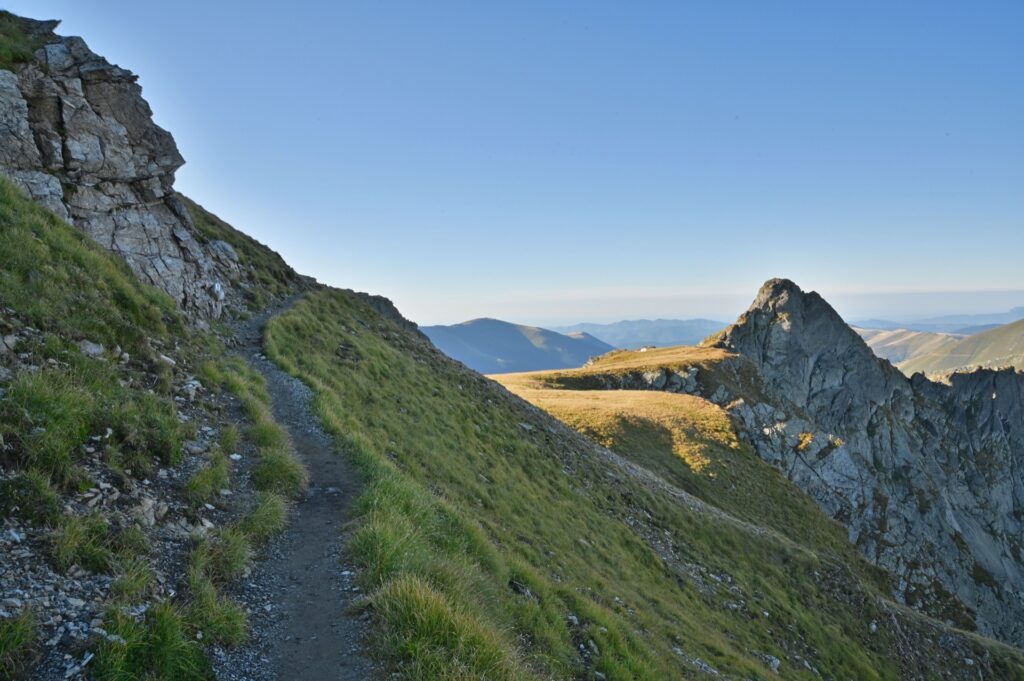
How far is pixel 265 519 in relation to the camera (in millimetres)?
10406

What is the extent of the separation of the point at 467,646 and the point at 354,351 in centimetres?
2427

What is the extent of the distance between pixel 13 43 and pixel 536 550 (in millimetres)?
31412

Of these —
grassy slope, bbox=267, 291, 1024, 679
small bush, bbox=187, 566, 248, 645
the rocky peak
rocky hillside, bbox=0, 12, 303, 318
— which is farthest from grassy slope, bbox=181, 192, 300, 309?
the rocky peak

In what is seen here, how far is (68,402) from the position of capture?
9773mm

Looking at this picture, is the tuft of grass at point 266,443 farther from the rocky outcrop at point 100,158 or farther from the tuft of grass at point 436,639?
the rocky outcrop at point 100,158

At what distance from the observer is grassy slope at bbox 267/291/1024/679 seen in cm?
930

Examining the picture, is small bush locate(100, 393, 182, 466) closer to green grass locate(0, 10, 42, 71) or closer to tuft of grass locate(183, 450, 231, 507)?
tuft of grass locate(183, 450, 231, 507)

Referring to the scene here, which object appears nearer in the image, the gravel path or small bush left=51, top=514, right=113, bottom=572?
the gravel path

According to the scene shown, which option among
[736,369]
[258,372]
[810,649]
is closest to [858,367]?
[736,369]

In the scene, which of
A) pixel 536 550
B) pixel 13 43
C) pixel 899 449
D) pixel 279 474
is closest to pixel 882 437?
pixel 899 449

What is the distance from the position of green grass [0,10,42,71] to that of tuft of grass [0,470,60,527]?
2407cm

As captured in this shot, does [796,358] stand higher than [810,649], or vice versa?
[796,358]

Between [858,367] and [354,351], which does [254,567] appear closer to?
[354,351]

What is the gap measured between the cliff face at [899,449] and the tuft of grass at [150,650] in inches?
2334
